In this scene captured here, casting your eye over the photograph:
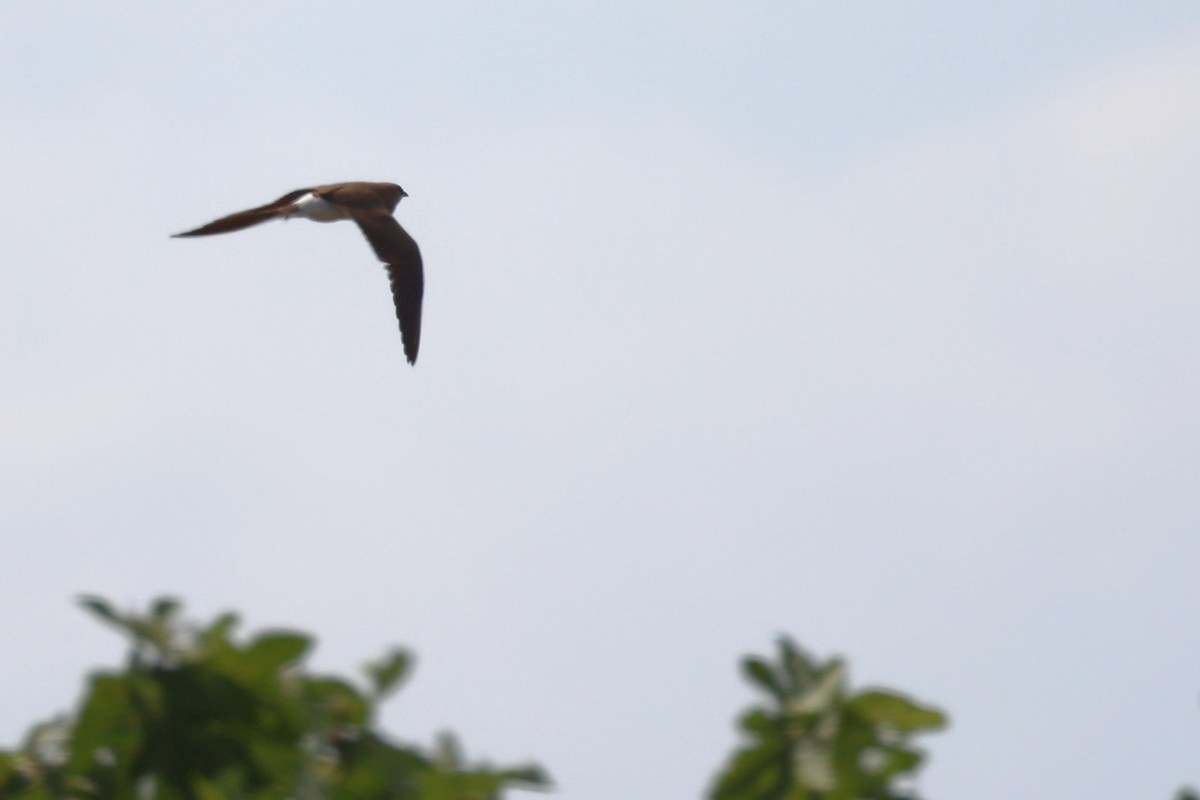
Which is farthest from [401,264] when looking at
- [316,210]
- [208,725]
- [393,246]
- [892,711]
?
[892,711]

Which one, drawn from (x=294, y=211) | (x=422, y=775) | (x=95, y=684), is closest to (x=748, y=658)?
(x=422, y=775)

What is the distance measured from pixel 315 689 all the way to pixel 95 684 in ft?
1.70

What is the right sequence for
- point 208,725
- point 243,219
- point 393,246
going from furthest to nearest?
point 393,246
point 243,219
point 208,725

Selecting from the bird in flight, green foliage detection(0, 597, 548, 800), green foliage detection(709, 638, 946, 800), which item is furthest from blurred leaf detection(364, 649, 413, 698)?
the bird in flight

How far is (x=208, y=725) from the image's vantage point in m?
5.21

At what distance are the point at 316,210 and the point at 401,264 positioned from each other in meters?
1.56

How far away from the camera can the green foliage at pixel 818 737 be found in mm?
4992

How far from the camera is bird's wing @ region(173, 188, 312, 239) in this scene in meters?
17.8

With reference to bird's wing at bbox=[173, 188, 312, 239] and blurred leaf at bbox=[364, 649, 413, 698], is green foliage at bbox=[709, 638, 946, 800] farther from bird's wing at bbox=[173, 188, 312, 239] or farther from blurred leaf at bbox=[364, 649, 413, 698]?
bird's wing at bbox=[173, 188, 312, 239]

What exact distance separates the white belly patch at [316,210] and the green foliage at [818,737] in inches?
557

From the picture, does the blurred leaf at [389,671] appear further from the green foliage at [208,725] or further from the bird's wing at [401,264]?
the bird's wing at [401,264]

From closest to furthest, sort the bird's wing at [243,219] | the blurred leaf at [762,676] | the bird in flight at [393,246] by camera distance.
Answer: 1. the blurred leaf at [762,676]
2. the bird's wing at [243,219]
3. the bird in flight at [393,246]

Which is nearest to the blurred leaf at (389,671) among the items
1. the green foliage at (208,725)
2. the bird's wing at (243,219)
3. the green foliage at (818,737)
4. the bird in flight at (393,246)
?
the green foliage at (208,725)

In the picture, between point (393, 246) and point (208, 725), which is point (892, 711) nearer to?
point (208, 725)
